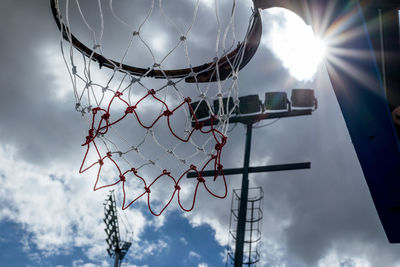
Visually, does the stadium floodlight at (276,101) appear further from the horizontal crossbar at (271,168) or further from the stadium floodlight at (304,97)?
the horizontal crossbar at (271,168)

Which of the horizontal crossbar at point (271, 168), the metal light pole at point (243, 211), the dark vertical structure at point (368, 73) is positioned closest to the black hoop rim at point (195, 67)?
the dark vertical structure at point (368, 73)

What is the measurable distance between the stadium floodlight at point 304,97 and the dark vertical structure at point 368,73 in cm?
656

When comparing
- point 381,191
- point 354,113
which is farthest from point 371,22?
point 381,191

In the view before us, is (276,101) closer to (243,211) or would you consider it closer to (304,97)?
(304,97)

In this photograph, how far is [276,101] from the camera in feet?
26.9

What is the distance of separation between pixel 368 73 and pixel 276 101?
670 centimetres

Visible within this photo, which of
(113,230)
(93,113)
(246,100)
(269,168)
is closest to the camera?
(93,113)

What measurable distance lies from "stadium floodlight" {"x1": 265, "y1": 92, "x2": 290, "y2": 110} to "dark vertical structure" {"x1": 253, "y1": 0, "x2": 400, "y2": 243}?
651 cm

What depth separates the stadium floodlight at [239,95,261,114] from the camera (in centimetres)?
820

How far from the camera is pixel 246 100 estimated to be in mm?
8227

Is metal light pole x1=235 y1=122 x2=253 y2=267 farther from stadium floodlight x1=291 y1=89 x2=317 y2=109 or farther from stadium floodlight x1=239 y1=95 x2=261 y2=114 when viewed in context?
stadium floodlight x1=291 y1=89 x2=317 y2=109

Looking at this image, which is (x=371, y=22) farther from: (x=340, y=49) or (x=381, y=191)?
(x=381, y=191)

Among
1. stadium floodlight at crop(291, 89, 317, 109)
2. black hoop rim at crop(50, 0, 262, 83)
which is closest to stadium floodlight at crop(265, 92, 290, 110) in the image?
stadium floodlight at crop(291, 89, 317, 109)

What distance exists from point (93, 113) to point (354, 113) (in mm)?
2337
